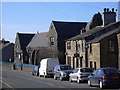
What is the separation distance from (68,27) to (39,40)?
1665cm

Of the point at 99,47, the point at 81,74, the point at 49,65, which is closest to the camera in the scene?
the point at 81,74

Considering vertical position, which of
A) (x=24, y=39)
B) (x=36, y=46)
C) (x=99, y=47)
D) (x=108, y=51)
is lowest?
(x=108, y=51)

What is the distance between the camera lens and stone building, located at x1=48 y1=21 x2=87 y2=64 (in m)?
64.2

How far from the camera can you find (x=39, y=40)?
83.7 m

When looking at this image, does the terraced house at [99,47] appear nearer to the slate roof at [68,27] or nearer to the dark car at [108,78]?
the slate roof at [68,27]

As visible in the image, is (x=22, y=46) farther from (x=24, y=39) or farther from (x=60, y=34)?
(x=60, y=34)

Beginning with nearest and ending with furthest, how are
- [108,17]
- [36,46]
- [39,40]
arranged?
[108,17] → [36,46] → [39,40]

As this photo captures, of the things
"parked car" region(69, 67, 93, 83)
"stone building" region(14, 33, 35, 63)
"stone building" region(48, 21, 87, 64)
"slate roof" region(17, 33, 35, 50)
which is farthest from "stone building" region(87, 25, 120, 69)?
"slate roof" region(17, 33, 35, 50)

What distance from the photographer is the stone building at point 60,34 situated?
6424 cm

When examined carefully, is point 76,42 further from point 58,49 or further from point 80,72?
point 80,72

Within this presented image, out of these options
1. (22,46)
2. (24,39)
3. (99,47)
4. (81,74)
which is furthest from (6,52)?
(81,74)

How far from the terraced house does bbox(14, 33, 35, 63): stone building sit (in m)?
34.7

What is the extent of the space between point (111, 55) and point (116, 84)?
1778cm

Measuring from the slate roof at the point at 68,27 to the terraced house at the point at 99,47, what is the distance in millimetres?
13658
